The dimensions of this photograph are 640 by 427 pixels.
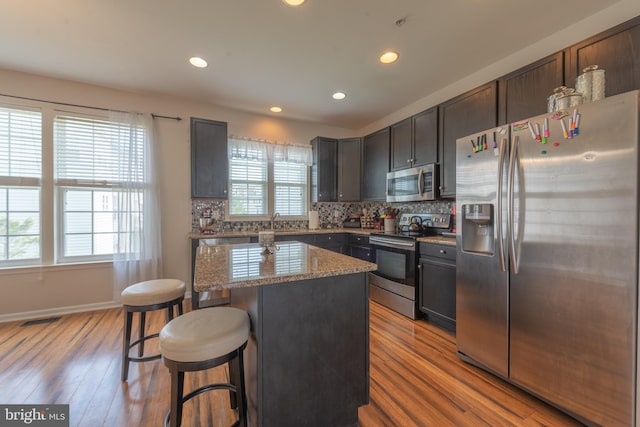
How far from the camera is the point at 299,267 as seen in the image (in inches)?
53.3

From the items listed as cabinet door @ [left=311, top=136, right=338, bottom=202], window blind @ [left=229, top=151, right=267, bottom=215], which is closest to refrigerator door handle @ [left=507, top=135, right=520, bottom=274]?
cabinet door @ [left=311, top=136, right=338, bottom=202]

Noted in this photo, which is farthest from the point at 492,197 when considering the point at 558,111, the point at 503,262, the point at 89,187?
the point at 89,187

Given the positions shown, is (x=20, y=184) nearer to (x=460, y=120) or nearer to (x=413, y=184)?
(x=413, y=184)

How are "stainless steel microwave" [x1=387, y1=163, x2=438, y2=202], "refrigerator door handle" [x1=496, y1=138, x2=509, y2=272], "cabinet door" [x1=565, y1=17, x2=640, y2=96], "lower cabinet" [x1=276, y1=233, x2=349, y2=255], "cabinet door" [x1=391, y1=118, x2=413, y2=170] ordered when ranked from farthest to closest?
"lower cabinet" [x1=276, y1=233, x2=349, y2=255] < "cabinet door" [x1=391, y1=118, x2=413, y2=170] < "stainless steel microwave" [x1=387, y1=163, x2=438, y2=202] < "refrigerator door handle" [x1=496, y1=138, x2=509, y2=272] < "cabinet door" [x1=565, y1=17, x2=640, y2=96]

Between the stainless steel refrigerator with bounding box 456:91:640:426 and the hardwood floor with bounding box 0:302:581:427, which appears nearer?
the stainless steel refrigerator with bounding box 456:91:640:426

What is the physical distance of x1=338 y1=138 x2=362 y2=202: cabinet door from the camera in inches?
171

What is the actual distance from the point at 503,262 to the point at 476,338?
2.21 feet

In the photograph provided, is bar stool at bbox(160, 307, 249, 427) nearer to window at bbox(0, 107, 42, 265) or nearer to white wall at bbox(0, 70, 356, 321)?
white wall at bbox(0, 70, 356, 321)

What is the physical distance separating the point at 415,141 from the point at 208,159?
9.31ft

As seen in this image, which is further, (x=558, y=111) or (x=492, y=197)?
(x=492, y=197)

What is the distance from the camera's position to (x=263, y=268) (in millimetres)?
1332

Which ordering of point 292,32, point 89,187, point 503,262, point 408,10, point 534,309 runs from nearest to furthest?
point 534,309
point 503,262
point 408,10
point 292,32
point 89,187

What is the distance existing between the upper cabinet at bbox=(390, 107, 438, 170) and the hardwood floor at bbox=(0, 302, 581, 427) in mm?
2065

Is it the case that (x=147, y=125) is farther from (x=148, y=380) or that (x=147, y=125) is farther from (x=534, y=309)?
(x=534, y=309)
